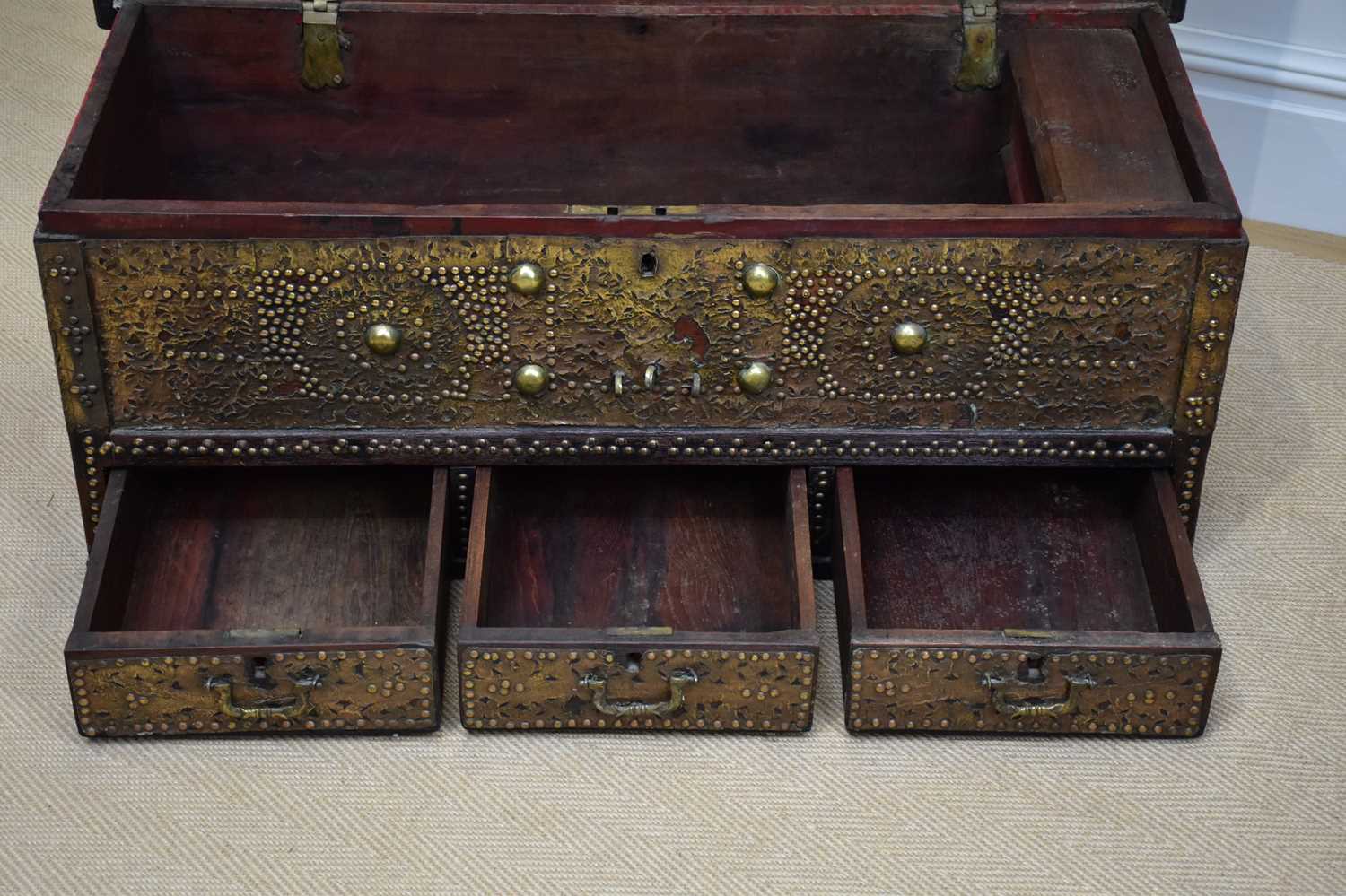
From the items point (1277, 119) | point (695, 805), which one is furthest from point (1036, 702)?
point (1277, 119)

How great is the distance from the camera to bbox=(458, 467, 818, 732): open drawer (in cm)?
223

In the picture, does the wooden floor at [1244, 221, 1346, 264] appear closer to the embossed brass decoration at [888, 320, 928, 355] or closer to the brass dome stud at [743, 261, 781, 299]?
the embossed brass decoration at [888, 320, 928, 355]

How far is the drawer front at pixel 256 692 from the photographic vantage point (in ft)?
7.30

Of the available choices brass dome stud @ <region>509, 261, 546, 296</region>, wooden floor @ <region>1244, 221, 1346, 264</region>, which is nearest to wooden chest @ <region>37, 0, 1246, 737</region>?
brass dome stud @ <region>509, 261, 546, 296</region>

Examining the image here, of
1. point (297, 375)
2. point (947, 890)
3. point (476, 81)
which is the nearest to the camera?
point (947, 890)

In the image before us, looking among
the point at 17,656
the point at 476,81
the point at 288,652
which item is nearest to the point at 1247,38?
the point at 476,81

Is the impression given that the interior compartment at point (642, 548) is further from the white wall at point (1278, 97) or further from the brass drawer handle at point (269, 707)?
the white wall at point (1278, 97)

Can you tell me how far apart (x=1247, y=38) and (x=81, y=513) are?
191 centimetres

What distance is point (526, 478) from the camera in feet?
8.43

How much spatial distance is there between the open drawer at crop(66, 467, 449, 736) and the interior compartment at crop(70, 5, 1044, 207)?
1.51 feet

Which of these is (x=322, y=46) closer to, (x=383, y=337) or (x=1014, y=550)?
(x=383, y=337)

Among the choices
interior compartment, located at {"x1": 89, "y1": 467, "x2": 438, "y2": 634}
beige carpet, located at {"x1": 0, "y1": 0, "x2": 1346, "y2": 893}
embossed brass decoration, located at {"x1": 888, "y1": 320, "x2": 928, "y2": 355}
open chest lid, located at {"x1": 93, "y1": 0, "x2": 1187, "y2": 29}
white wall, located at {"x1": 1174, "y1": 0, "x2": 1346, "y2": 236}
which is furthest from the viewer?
white wall, located at {"x1": 1174, "y1": 0, "x2": 1346, "y2": 236}

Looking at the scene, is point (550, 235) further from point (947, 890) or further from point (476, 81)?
point (947, 890)

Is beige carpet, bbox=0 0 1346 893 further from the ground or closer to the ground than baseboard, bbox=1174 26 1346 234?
closer to the ground
